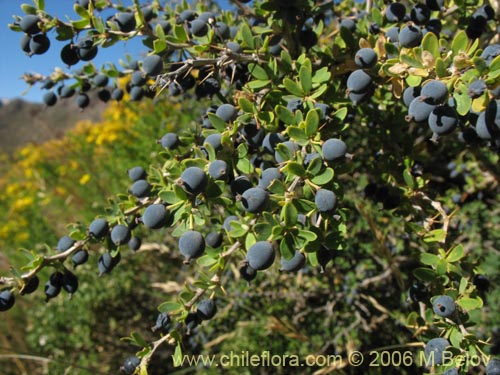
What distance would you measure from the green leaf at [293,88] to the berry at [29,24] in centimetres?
97

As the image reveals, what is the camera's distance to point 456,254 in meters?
1.28

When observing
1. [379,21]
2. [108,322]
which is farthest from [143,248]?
[379,21]

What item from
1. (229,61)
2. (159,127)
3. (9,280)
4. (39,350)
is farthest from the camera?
(159,127)

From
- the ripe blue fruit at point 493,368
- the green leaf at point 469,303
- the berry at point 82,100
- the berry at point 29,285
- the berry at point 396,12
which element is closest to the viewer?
the ripe blue fruit at point 493,368

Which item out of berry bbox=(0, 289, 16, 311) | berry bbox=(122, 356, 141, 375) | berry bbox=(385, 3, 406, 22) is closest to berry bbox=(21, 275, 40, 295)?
berry bbox=(0, 289, 16, 311)

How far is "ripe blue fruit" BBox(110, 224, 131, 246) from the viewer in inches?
53.0

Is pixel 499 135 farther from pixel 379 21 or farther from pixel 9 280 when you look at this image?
pixel 9 280

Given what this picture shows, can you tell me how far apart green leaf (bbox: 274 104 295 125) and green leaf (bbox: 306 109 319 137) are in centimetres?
8

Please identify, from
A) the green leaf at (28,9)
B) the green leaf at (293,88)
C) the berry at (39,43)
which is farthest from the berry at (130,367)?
the green leaf at (28,9)

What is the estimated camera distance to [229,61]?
138 centimetres

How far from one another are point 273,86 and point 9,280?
3.79 feet

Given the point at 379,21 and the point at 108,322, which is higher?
the point at 379,21

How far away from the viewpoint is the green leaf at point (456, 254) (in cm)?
127

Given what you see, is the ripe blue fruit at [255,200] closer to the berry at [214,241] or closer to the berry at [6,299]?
the berry at [214,241]
